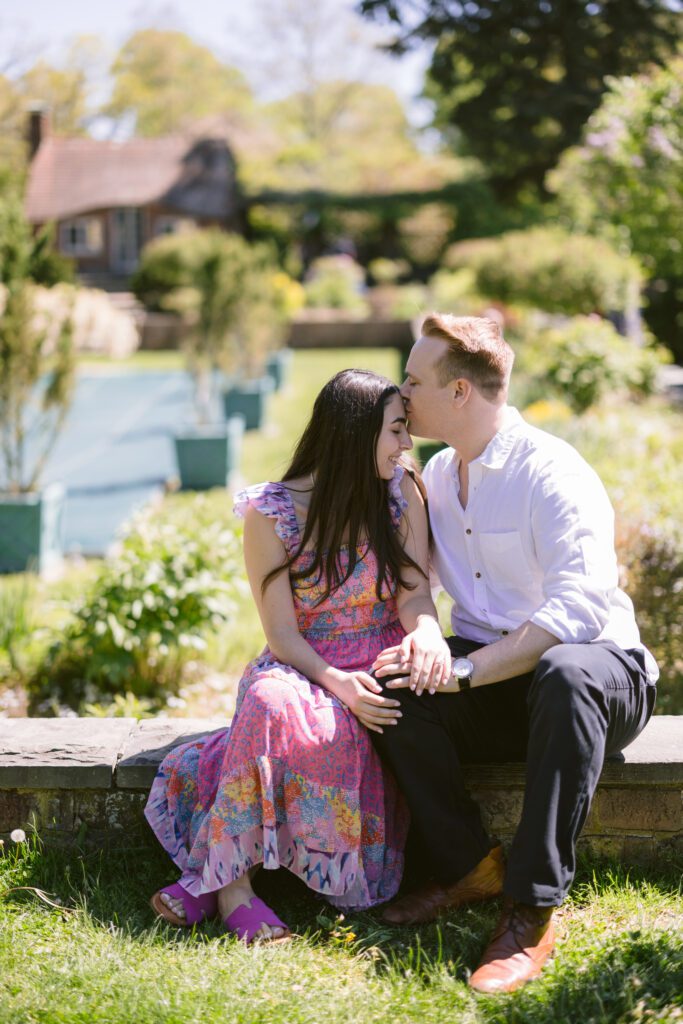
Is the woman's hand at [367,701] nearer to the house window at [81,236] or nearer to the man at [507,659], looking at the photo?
the man at [507,659]

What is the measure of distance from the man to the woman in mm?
95

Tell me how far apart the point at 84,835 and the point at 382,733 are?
936 mm

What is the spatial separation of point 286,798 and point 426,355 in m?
1.19

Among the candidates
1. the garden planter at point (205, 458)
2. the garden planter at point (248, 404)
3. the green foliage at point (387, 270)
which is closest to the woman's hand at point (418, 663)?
the garden planter at point (205, 458)

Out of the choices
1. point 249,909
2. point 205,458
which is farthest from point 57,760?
point 205,458

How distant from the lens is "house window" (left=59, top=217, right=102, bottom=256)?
1570 inches

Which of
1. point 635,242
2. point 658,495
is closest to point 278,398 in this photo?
point 635,242

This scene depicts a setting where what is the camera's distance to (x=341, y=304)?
88.5 ft

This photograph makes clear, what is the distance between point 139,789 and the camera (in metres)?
3.02

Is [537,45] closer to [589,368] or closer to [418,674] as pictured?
[589,368]

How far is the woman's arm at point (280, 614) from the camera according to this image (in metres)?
2.79

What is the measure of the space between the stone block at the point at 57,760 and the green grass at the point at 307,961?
0.64ft

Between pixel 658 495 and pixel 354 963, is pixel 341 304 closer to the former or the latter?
pixel 658 495

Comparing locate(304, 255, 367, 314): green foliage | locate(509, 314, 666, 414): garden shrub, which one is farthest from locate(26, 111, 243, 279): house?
locate(509, 314, 666, 414): garden shrub
